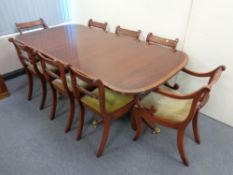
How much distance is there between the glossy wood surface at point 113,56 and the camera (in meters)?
1.36

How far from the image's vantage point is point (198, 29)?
1784 millimetres

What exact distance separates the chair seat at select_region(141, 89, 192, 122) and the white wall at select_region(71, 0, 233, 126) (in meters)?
0.58

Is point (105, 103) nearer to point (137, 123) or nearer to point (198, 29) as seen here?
point (137, 123)

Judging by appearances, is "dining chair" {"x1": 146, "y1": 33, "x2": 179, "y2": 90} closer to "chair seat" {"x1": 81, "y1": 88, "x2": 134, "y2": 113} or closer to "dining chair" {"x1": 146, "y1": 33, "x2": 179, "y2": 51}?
"dining chair" {"x1": 146, "y1": 33, "x2": 179, "y2": 51}

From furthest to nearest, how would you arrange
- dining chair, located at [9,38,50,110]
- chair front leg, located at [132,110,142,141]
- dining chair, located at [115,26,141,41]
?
dining chair, located at [115,26,141,41] → dining chair, located at [9,38,50,110] → chair front leg, located at [132,110,142,141]

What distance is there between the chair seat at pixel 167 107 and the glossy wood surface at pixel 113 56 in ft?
Answer: 0.83

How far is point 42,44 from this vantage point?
1.99 metres

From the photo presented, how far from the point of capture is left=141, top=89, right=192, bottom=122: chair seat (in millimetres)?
1428

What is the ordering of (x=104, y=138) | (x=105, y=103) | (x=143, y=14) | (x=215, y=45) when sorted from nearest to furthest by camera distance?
1. (x=105, y=103)
2. (x=104, y=138)
3. (x=215, y=45)
4. (x=143, y=14)

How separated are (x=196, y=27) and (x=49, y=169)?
185 centimetres

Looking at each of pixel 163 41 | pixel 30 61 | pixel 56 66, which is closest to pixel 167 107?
pixel 163 41

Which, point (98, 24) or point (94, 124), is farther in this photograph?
point (98, 24)

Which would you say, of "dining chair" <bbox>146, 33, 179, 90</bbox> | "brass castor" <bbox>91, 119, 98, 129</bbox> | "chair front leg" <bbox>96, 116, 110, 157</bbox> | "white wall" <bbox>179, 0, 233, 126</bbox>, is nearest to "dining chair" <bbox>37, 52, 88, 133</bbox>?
"brass castor" <bbox>91, 119, 98, 129</bbox>

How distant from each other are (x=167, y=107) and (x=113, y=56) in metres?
0.66
